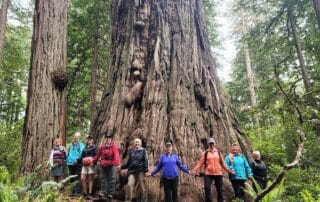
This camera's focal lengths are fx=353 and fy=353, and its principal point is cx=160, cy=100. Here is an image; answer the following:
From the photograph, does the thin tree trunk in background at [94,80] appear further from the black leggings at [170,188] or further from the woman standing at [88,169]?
the black leggings at [170,188]

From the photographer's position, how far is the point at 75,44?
54.1ft

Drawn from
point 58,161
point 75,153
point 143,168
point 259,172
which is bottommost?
point 259,172

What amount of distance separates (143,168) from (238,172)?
89.6 inches

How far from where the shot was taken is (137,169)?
7.83m

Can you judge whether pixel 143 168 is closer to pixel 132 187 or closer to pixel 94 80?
pixel 132 187

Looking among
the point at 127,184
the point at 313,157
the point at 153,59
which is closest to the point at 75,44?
the point at 153,59

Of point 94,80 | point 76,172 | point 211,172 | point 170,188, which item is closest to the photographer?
point 170,188

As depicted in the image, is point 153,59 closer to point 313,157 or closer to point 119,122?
point 119,122

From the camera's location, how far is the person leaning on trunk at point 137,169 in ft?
25.7

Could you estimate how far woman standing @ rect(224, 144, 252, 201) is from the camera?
8.30 metres

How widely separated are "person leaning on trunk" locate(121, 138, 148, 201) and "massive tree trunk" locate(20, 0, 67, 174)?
5.42 feet

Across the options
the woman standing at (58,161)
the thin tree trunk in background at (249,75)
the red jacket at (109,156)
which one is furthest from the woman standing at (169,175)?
the thin tree trunk in background at (249,75)

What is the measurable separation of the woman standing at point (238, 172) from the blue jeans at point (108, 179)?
2.73m

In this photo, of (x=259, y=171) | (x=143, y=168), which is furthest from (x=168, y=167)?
(x=259, y=171)
